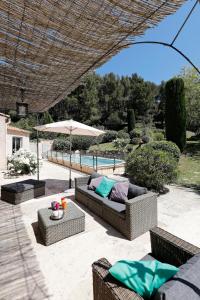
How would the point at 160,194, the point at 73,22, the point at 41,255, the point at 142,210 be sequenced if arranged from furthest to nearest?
the point at 160,194 → the point at 142,210 → the point at 41,255 → the point at 73,22

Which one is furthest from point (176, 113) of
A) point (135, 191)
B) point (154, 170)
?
point (135, 191)

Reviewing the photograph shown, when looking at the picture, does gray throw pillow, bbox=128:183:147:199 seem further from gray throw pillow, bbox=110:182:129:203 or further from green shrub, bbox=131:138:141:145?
green shrub, bbox=131:138:141:145

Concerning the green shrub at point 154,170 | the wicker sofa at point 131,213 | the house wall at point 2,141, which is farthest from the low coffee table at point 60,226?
the house wall at point 2,141

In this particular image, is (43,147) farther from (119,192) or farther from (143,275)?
(143,275)

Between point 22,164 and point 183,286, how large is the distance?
10397 millimetres

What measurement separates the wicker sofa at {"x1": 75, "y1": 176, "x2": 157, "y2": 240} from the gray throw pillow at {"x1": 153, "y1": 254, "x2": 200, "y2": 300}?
2221mm

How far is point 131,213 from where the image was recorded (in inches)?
151

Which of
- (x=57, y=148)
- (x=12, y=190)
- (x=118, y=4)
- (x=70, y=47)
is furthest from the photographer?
(x=57, y=148)

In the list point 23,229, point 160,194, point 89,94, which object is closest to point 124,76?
point 89,94

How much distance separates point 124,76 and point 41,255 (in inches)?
1726

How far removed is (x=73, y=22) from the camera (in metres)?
1.96

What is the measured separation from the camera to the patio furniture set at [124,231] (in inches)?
59.5

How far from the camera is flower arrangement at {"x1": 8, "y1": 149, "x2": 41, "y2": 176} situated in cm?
1055

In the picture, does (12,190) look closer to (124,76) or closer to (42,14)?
(42,14)
